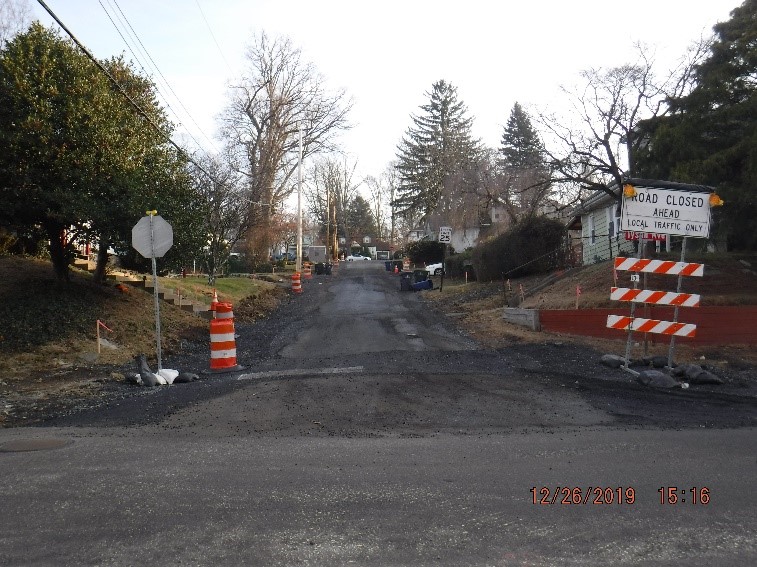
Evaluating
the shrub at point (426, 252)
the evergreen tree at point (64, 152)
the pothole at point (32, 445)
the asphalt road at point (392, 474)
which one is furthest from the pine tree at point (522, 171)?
the pothole at point (32, 445)

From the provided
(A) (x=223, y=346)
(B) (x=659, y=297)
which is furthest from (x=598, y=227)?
(A) (x=223, y=346)

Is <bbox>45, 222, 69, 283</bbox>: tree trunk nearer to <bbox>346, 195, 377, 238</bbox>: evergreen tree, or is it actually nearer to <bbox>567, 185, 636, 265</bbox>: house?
<bbox>567, 185, 636, 265</bbox>: house

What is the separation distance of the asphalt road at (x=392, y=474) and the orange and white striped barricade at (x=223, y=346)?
2019 millimetres

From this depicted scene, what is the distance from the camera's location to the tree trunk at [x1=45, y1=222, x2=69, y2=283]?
1803 centimetres

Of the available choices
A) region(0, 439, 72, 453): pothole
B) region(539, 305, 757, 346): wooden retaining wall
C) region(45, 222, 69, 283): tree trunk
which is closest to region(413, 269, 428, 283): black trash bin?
region(45, 222, 69, 283): tree trunk

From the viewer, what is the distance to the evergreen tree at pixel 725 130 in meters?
16.5

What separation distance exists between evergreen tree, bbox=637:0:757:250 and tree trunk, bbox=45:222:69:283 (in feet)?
49.0

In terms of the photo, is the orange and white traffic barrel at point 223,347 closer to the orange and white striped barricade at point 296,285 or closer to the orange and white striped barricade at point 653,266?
the orange and white striped barricade at point 653,266

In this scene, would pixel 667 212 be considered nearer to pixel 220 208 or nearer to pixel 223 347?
pixel 223 347

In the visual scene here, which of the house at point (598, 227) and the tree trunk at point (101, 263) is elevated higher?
the house at point (598, 227)

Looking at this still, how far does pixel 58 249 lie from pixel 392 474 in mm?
14995

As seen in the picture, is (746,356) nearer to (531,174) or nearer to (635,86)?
(635,86)
